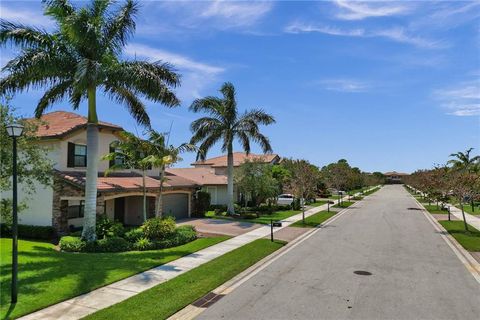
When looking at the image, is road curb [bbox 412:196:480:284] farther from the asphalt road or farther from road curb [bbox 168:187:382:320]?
road curb [bbox 168:187:382:320]

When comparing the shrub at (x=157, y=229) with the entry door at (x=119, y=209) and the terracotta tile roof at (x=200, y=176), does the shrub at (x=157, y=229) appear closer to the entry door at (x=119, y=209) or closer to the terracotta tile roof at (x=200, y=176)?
the entry door at (x=119, y=209)

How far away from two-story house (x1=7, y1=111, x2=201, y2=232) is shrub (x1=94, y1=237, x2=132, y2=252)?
4.08 meters

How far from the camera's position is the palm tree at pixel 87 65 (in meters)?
15.8

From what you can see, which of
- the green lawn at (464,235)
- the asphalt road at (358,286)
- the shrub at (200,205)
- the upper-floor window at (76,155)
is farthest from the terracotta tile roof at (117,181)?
the green lawn at (464,235)

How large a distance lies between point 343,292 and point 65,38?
15.3 metres

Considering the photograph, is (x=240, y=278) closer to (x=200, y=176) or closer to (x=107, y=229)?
(x=107, y=229)

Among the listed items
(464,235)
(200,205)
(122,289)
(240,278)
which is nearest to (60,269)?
(122,289)

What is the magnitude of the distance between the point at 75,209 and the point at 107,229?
13.1ft

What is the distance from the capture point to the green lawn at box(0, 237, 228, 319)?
389 inches

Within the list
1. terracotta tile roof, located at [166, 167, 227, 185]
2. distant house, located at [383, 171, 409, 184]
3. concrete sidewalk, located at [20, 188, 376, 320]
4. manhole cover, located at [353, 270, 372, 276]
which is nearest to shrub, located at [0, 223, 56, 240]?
concrete sidewalk, located at [20, 188, 376, 320]

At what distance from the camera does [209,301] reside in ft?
32.9

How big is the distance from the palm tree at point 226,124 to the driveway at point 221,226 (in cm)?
381

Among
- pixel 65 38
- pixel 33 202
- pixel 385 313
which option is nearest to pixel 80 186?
pixel 33 202

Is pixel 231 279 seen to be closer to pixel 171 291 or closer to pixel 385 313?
pixel 171 291
